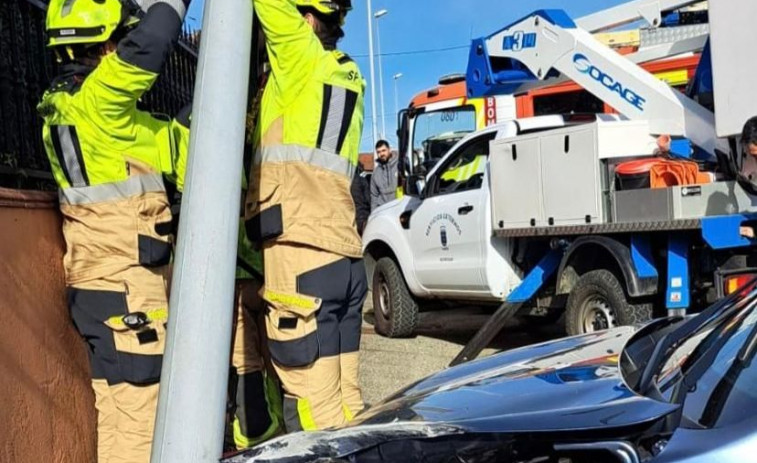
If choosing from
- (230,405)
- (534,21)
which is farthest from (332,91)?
(534,21)

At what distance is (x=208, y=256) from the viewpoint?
2.10 metres

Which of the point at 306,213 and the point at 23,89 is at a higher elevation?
the point at 23,89

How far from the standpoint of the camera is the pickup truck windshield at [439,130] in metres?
9.12

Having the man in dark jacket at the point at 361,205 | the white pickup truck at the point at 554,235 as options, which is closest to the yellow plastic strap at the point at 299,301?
the white pickup truck at the point at 554,235

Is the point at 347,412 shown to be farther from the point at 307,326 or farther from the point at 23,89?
the point at 23,89

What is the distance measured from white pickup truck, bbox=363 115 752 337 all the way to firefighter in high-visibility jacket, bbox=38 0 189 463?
11.4ft

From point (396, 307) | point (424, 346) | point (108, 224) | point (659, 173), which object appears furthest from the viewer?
point (396, 307)

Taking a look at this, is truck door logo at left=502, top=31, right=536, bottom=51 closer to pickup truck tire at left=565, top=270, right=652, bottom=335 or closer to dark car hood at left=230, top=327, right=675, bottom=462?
pickup truck tire at left=565, top=270, right=652, bottom=335

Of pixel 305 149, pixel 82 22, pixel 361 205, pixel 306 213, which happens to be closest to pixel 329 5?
pixel 305 149

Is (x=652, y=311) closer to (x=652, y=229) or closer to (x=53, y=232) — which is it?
(x=652, y=229)

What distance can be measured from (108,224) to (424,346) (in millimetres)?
5033

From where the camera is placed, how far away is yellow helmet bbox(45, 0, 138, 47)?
3.03m

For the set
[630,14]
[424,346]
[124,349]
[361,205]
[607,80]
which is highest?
[630,14]

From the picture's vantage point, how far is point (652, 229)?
17.6 ft
